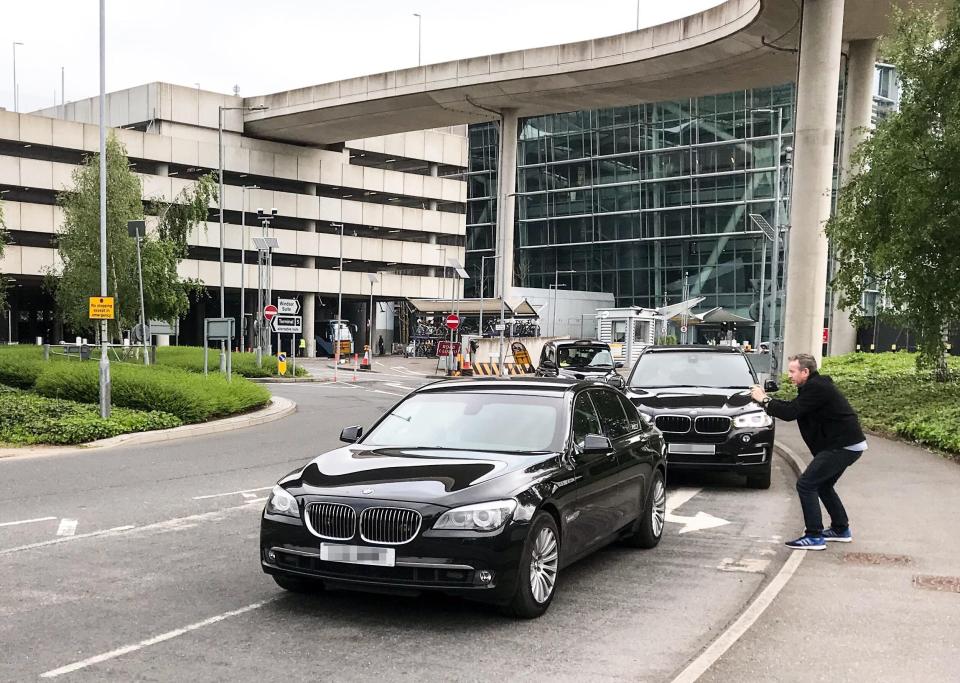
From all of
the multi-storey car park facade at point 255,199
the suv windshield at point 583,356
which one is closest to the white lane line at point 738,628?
the suv windshield at point 583,356

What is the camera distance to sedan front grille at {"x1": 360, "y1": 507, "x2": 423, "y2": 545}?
19.4 feet

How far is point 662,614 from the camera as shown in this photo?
6.53 meters

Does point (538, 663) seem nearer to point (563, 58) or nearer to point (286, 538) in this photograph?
point (286, 538)

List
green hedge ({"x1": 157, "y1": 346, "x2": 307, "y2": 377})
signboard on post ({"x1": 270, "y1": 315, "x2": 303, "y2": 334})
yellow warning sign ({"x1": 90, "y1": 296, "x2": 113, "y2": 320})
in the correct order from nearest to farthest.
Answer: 1. yellow warning sign ({"x1": 90, "y1": 296, "x2": 113, "y2": 320})
2. green hedge ({"x1": 157, "y1": 346, "x2": 307, "y2": 377})
3. signboard on post ({"x1": 270, "y1": 315, "x2": 303, "y2": 334})

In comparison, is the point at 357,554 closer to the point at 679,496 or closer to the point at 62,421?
the point at 679,496

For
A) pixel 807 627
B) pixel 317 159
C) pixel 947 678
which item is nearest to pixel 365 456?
pixel 807 627

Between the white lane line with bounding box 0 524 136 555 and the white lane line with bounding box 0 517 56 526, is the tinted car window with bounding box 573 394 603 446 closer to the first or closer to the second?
the white lane line with bounding box 0 524 136 555

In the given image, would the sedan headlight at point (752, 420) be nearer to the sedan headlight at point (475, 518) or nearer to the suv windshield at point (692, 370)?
the suv windshield at point (692, 370)

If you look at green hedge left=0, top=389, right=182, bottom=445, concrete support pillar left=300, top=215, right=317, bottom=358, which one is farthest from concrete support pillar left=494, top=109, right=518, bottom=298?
green hedge left=0, top=389, right=182, bottom=445

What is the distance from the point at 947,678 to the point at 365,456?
3.83 metres

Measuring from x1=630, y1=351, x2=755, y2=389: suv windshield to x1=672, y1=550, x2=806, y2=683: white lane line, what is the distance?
5.44m

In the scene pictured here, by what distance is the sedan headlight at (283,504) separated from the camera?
20.4 ft

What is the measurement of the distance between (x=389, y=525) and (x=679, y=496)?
6.59 meters

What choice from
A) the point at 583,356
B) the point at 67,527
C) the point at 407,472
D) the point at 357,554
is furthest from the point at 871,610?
the point at 583,356
